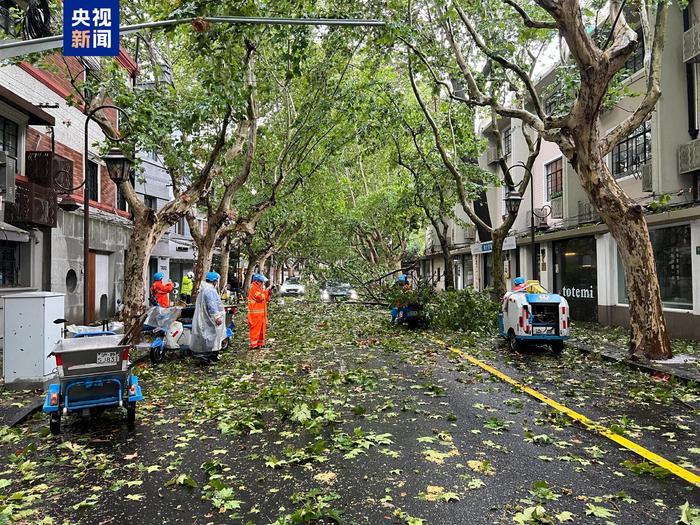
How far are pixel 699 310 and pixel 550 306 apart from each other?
19.1 feet

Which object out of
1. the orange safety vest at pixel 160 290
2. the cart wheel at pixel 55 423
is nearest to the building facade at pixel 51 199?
the orange safety vest at pixel 160 290

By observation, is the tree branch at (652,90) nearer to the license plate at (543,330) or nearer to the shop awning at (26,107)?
the license plate at (543,330)

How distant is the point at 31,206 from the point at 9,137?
2052 mm

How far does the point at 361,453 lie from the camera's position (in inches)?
206

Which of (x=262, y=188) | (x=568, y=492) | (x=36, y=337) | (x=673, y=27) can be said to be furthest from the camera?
(x=262, y=188)

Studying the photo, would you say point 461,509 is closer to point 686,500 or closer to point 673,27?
point 686,500

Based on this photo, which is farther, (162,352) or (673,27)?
(673,27)

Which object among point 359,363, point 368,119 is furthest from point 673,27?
point 359,363

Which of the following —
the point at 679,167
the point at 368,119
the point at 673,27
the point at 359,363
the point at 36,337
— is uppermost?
the point at 673,27

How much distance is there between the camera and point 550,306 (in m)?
11.4

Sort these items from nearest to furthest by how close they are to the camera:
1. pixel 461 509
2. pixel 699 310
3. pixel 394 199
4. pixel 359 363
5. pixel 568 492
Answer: pixel 461 509 → pixel 568 492 → pixel 359 363 → pixel 699 310 → pixel 394 199

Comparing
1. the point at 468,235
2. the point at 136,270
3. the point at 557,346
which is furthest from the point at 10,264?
the point at 468,235

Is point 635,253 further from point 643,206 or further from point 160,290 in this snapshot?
point 160,290

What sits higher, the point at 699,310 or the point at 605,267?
the point at 605,267
